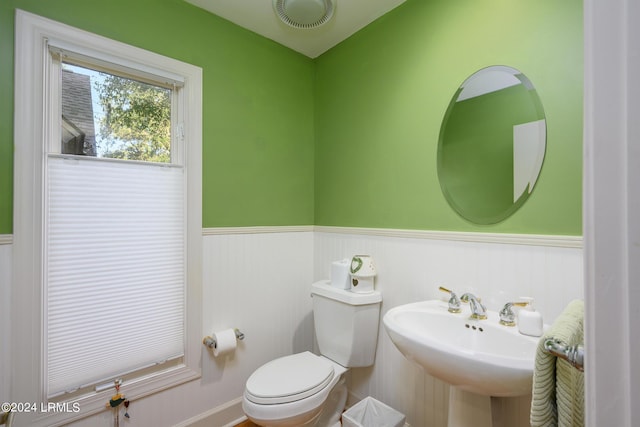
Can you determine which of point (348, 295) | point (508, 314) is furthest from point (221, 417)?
point (508, 314)

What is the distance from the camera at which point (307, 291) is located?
2201 mm

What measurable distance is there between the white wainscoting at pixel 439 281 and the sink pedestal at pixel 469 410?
0.04 meters

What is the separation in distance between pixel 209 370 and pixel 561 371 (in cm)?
174

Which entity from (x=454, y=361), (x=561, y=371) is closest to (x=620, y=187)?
(x=561, y=371)

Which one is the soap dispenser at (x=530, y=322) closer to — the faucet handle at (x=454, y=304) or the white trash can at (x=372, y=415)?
the faucet handle at (x=454, y=304)

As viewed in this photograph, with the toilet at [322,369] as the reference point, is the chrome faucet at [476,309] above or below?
above

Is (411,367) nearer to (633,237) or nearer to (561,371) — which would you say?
(561,371)

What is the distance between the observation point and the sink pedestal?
1.05 meters

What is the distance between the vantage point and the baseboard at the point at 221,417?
1678 mm

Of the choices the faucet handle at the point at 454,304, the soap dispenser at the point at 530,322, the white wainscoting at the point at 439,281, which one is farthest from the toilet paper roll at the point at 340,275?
the soap dispenser at the point at 530,322

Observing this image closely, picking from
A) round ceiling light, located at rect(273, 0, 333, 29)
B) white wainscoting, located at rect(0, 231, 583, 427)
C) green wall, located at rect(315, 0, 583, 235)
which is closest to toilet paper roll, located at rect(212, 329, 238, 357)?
white wainscoting, located at rect(0, 231, 583, 427)

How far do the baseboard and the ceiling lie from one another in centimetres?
232

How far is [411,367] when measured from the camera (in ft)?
5.14

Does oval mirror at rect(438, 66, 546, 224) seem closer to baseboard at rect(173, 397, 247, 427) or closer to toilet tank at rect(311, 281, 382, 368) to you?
toilet tank at rect(311, 281, 382, 368)
